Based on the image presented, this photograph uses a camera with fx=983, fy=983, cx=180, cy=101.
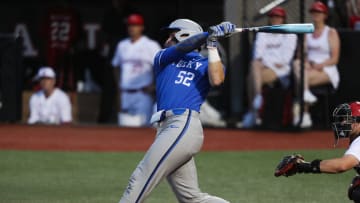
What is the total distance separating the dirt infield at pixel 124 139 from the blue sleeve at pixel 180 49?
579 cm

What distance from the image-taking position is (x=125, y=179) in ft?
35.3

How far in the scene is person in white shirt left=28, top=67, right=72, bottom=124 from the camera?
583 inches

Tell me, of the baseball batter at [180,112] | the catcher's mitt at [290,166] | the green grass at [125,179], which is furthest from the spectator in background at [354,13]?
the catcher's mitt at [290,166]

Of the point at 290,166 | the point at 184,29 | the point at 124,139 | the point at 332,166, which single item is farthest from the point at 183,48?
the point at 124,139

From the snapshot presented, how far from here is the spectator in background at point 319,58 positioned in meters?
14.2

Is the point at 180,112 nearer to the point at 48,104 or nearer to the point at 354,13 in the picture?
the point at 48,104

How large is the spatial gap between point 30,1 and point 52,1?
0.54 metres

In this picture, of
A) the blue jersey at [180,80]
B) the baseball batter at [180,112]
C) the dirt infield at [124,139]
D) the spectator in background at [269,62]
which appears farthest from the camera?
the spectator in background at [269,62]

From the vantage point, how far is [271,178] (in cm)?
1080

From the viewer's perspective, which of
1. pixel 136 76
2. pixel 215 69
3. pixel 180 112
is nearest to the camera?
pixel 215 69

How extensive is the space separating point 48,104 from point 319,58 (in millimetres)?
4141

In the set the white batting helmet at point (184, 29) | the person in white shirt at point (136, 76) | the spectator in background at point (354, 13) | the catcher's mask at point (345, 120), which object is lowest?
the person in white shirt at point (136, 76)

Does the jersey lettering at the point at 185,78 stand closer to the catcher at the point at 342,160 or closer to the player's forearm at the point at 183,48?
the player's forearm at the point at 183,48

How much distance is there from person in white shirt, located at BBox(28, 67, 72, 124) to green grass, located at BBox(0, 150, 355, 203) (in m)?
2.10
